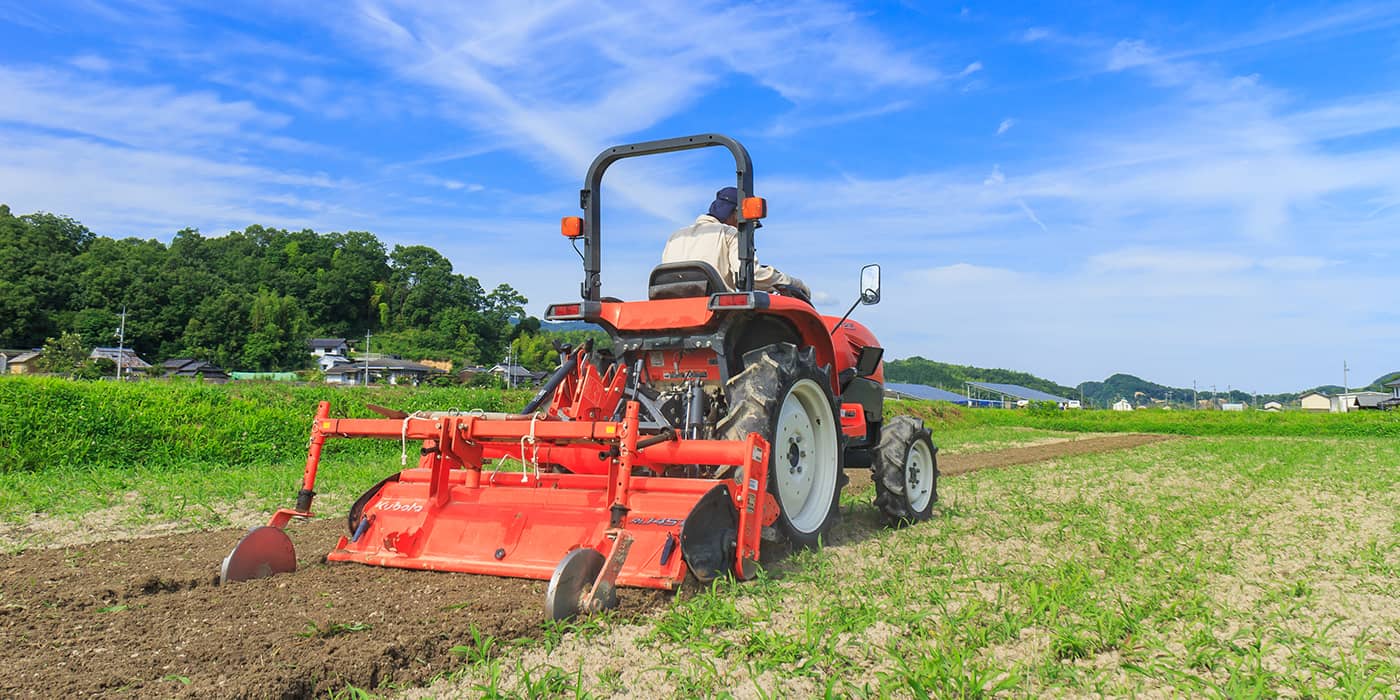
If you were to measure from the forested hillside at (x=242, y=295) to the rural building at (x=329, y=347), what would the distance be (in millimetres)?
2569

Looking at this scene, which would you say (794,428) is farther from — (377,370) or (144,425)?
(377,370)

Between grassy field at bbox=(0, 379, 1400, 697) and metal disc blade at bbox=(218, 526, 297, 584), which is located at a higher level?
metal disc blade at bbox=(218, 526, 297, 584)

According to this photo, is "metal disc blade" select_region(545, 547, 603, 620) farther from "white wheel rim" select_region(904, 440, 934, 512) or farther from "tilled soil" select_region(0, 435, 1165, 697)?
"white wheel rim" select_region(904, 440, 934, 512)

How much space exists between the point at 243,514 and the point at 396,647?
179 inches

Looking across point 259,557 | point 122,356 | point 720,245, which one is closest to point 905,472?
point 720,245

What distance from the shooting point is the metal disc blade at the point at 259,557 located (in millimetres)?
3900

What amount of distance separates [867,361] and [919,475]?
96 cm

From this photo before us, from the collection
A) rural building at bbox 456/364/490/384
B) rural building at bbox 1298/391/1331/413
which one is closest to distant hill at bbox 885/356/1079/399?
rural building at bbox 1298/391/1331/413

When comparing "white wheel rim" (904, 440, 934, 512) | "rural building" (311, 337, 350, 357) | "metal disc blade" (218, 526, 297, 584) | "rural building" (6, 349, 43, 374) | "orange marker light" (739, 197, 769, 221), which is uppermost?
"rural building" (311, 337, 350, 357)

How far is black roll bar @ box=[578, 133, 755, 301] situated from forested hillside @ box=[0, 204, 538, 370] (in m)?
67.6

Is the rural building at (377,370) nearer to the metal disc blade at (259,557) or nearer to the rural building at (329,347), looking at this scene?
the rural building at (329,347)

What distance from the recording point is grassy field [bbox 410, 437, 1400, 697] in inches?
107

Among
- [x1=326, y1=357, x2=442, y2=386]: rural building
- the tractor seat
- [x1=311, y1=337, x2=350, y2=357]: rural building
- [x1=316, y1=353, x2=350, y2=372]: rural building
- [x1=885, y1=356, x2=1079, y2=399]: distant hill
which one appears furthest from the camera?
[x1=885, y1=356, x2=1079, y2=399]: distant hill

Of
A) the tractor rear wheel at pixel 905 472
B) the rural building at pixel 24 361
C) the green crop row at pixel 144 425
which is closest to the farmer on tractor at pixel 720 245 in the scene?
the tractor rear wheel at pixel 905 472
